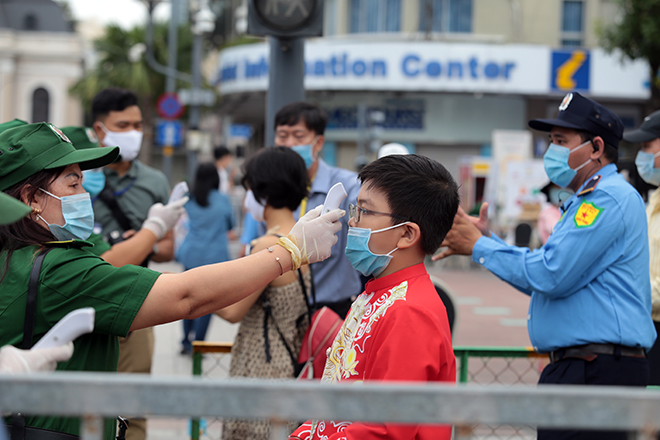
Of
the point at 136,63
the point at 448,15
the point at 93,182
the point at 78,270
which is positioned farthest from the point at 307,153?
the point at 136,63

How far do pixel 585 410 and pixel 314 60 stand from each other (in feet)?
74.2

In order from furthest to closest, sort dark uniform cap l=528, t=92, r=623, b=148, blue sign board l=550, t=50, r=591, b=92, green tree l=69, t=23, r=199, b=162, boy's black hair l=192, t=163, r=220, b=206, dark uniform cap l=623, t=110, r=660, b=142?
1. green tree l=69, t=23, r=199, b=162
2. blue sign board l=550, t=50, r=591, b=92
3. boy's black hair l=192, t=163, r=220, b=206
4. dark uniform cap l=623, t=110, r=660, b=142
5. dark uniform cap l=528, t=92, r=623, b=148

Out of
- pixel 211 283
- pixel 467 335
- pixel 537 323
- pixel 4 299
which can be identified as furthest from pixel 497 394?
pixel 467 335

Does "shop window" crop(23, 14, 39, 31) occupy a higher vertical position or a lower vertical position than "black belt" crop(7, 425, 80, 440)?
higher

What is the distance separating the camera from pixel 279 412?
3.57ft

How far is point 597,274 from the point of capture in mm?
2705

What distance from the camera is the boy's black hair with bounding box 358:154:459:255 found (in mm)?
2113

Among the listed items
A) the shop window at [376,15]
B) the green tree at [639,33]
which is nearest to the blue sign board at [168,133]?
the shop window at [376,15]

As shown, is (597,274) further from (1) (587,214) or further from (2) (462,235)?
(2) (462,235)

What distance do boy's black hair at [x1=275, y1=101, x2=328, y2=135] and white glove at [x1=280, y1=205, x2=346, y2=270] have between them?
1.86m

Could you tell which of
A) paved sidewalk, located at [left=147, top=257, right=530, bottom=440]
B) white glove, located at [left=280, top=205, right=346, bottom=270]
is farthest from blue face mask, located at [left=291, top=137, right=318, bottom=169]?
white glove, located at [left=280, top=205, right=346, bottom=270]

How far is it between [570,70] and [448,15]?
15.8 feet

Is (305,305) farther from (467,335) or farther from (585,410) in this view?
(467,335)

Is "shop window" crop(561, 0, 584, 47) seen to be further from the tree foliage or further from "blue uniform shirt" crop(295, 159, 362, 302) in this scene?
"blue uniform shirt" crop(295, 159, 362, 302)
